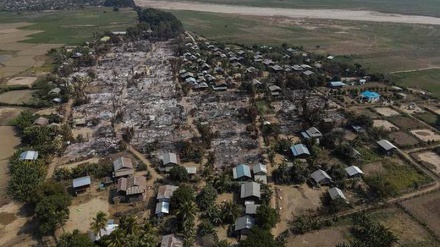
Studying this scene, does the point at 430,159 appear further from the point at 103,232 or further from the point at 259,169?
the point at 103,232

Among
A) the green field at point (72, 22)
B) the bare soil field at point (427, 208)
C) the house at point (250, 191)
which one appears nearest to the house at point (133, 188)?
the house at point (250, 191)

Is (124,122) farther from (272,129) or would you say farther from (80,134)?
(272,129)

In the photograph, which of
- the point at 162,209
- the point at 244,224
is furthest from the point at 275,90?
the point at 162,209

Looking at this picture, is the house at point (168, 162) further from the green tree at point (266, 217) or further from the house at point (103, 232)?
the green tree at point (266, 217)

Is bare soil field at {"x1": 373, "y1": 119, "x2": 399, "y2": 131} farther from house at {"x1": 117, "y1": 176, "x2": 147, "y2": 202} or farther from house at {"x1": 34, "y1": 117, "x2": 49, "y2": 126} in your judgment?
house at {"x1": 34, "y1": 117, "x2": 49, "y2": 126}

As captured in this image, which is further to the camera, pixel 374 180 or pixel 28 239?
pixel 374 180

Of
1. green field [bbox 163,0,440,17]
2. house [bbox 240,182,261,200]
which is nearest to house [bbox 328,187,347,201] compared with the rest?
house [bbox 240,182,261,200]

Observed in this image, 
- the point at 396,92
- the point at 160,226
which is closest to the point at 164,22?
the point at 396,92
